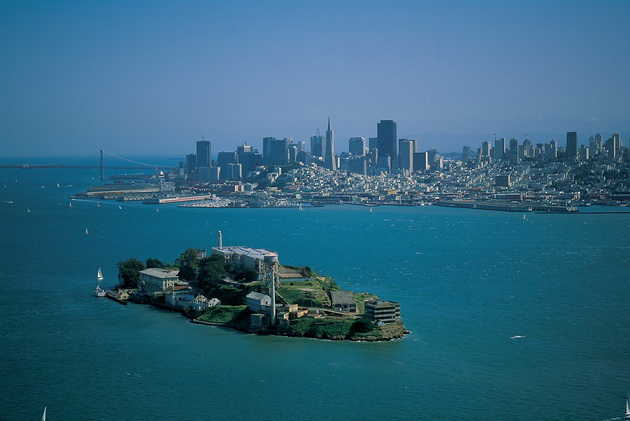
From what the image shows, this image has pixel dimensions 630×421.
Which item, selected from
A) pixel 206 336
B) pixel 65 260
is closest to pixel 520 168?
pixel 65 260

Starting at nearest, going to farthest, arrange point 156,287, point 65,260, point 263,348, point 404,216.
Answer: point 263,348 → point 156,287 → point 65,260 → point 404,216

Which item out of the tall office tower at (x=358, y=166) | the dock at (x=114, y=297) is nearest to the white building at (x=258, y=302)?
the dock at (x=114, y=297)

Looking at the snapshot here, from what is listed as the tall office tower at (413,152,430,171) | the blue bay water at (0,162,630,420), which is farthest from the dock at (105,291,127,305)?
the tall office tower at (413,152,430,171)

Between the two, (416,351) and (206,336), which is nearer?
(416,351)

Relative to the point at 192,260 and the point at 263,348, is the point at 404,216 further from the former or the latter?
the point at 263,348

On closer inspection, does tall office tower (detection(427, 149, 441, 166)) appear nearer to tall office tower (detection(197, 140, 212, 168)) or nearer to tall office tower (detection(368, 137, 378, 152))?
tall office tower (detection(368, 137, 378, 152))

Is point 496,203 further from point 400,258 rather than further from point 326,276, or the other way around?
point 326,276

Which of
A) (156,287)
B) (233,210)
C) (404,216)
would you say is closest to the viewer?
(156,287)
